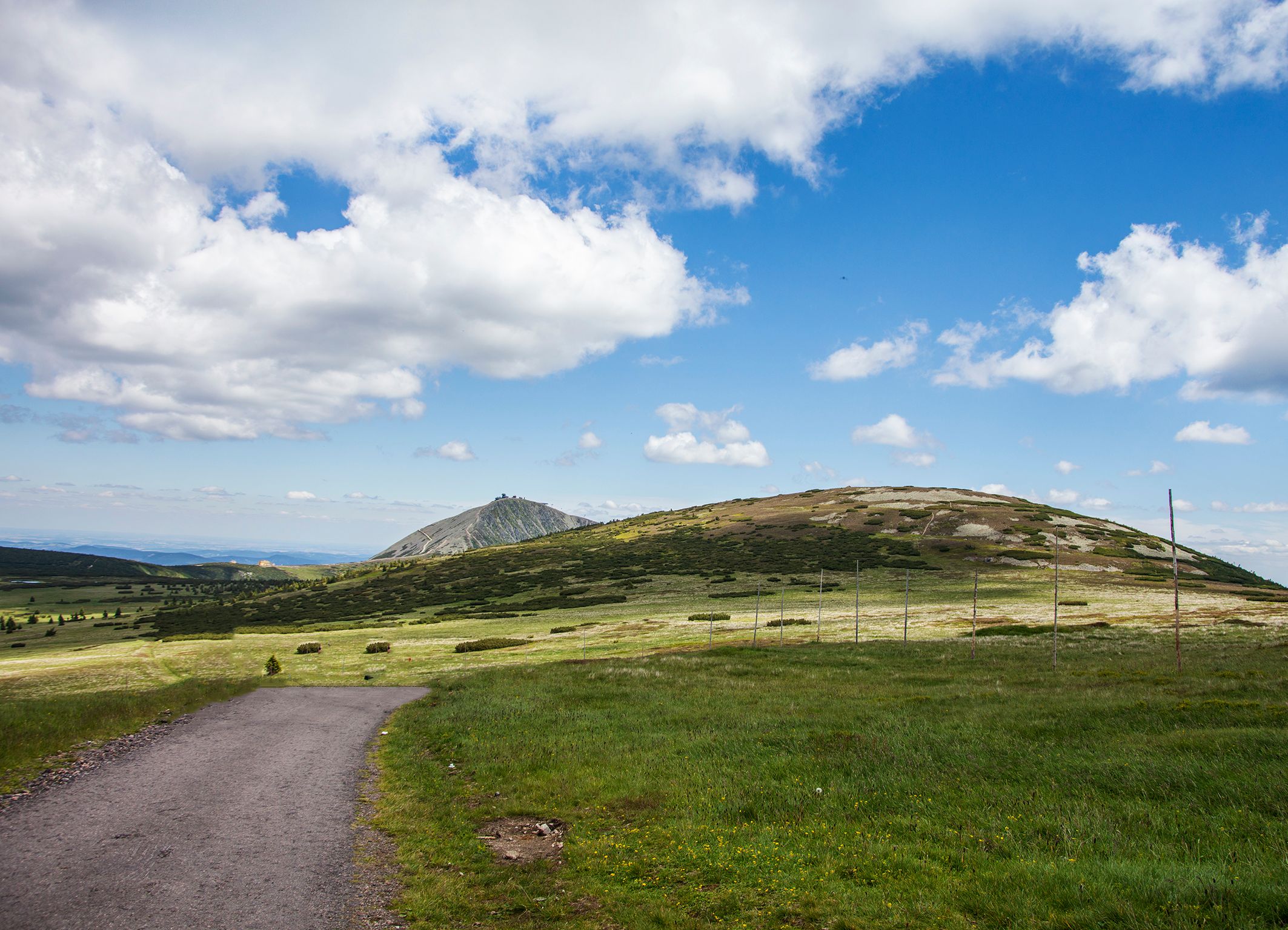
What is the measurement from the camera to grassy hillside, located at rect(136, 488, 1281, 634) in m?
99.7

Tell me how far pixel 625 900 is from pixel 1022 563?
11851cm

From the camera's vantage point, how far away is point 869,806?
14.6 m

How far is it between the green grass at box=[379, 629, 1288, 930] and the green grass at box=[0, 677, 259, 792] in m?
9.51

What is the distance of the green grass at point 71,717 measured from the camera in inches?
719

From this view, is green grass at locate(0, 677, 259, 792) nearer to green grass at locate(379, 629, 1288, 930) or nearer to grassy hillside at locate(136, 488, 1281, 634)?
green grass at locate(379, 629, 1288, 930)

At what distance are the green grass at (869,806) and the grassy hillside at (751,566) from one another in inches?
2190

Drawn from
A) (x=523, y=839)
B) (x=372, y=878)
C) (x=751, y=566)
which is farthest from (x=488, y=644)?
(x=751, y=566)

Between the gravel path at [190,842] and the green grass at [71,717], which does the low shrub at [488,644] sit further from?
the gravel path at [190,842]

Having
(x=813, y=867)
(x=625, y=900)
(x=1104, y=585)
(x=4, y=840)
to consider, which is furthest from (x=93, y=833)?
(x=1104, y=585)

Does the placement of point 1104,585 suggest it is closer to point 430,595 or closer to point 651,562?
point 651,562

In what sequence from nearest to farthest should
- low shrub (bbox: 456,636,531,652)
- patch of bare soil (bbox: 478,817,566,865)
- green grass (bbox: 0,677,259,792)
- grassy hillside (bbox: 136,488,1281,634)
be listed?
1. patch of bare soil (bbox: 478,817,566,865)
2. green grass (bbox: 0,677,259,792)
3. low shrub (bbox: 456,636,531,652)
4. grassy hillside (bbox: 136,488,1281,634)

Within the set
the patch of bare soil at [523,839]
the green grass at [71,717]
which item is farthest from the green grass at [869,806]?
the green grass at [71,717]

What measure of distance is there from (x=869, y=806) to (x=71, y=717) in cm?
2828

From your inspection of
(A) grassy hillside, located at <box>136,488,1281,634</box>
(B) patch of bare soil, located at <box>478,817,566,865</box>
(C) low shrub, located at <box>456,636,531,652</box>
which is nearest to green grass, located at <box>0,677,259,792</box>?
(B) patch of bare soil, located at <box>478,817,566,865</box>
